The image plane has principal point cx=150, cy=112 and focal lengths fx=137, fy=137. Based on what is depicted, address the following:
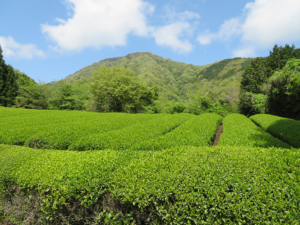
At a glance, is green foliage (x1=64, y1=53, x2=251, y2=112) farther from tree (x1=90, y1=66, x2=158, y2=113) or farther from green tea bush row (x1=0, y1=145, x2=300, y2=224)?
green tea bush row (x1=0, y1=145, x2=300, y2=224)

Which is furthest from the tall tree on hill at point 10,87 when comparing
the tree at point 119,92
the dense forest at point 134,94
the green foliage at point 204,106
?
the green foliage at point 204,106

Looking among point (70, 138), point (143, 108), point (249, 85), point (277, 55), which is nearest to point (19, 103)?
point (143, 108)

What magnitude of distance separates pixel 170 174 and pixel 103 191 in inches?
63.7

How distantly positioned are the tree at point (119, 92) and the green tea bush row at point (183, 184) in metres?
22.2

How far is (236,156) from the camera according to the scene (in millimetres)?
3715

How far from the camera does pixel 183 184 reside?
9.41 feet

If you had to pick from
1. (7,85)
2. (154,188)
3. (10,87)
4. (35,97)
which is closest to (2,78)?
(7,85)

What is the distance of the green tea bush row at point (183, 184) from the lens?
7.68ft

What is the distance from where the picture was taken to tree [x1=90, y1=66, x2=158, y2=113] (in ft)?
86.1

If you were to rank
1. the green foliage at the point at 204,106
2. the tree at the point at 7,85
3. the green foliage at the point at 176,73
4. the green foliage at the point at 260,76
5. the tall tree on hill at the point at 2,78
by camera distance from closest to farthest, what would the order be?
the green foliage at the point at 204,106
the green foliage at the point at 260,76
the tall tree on hill at the point at 2,78
the tree at the point at 7,85
the green foliage at the point at 176,73

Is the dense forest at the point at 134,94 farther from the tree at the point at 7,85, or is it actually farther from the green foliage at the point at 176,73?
the green foliage at the point at 176,73

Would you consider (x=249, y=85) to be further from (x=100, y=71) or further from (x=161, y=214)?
(x=161, y=214)

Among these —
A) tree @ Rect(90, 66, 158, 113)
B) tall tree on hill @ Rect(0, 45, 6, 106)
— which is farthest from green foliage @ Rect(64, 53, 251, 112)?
tree @ Rect(90, 66, 158, 113)

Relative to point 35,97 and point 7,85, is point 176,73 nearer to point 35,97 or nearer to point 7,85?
point 35,97
